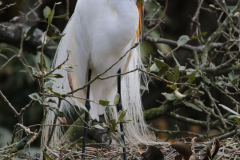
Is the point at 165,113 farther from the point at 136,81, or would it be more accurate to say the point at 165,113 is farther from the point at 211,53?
the point at 211,53

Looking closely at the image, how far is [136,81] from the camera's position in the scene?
2.44m

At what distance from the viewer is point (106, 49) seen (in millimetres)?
2090

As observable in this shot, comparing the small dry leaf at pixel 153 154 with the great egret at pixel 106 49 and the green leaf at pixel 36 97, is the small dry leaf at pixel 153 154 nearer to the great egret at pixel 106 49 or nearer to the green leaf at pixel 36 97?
the great egret at pixel 106 49

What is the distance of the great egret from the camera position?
6.43 feet

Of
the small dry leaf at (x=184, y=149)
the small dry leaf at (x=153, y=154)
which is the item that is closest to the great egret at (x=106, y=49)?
the small dry leaf at (x=153, y=154)

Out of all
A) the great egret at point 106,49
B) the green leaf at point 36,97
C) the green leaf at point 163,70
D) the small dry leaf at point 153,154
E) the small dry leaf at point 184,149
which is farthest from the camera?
the great egret at point 106,49

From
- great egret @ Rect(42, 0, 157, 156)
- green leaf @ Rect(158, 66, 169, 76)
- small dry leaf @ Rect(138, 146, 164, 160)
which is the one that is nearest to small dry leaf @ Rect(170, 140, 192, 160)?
small dry leaf @ Rect(138, 146, 164, 160)

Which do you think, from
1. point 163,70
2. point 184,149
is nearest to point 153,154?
point 184,149

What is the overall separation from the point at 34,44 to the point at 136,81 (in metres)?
0.83

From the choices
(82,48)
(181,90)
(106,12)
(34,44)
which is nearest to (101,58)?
(82,48)

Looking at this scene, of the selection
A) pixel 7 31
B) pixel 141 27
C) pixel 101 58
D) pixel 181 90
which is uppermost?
pixel 7 31

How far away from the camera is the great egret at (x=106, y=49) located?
6.43 ft

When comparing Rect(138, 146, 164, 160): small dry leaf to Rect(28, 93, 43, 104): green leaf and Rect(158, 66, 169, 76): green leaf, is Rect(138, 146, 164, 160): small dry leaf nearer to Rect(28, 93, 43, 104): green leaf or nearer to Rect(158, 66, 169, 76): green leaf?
Rect(158, 66, 169, 76): green leaf

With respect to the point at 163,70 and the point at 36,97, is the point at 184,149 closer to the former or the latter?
the point at 163,70
